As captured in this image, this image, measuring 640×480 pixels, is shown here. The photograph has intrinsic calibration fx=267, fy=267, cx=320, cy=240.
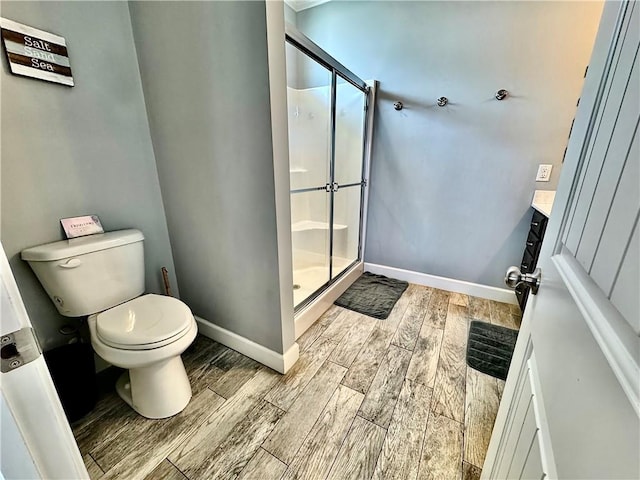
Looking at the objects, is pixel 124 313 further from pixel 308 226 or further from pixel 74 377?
pixel 308 226

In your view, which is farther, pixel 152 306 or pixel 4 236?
pixel 152 306

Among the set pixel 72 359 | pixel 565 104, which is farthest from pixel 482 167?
pixel 72 359

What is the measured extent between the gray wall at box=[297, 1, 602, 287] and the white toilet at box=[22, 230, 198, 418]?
6.61 feet

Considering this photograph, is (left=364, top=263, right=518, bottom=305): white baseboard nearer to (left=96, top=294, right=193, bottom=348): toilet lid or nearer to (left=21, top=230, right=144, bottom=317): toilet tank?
(left=96, top=294, right=193, bottom=348): toilet lid

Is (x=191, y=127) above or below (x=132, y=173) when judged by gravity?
above

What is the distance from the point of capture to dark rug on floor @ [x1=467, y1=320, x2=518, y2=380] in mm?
1582

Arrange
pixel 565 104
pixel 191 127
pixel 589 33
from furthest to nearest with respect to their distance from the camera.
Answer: pixel 565 104
pixel 589 33
pixel 191 127

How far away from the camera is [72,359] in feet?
4.17

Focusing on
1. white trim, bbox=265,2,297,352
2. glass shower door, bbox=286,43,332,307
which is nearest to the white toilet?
white trim, bbox=265,2,297,352

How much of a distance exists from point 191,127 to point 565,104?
2.40 meters

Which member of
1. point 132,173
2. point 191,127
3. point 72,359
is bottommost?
point 72,359

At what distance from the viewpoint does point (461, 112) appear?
2.10 metres

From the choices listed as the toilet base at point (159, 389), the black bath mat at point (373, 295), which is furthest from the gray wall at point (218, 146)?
the black bath mat at point (373, 295)

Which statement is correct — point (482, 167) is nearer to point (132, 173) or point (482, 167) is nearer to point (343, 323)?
point (343, 323)
